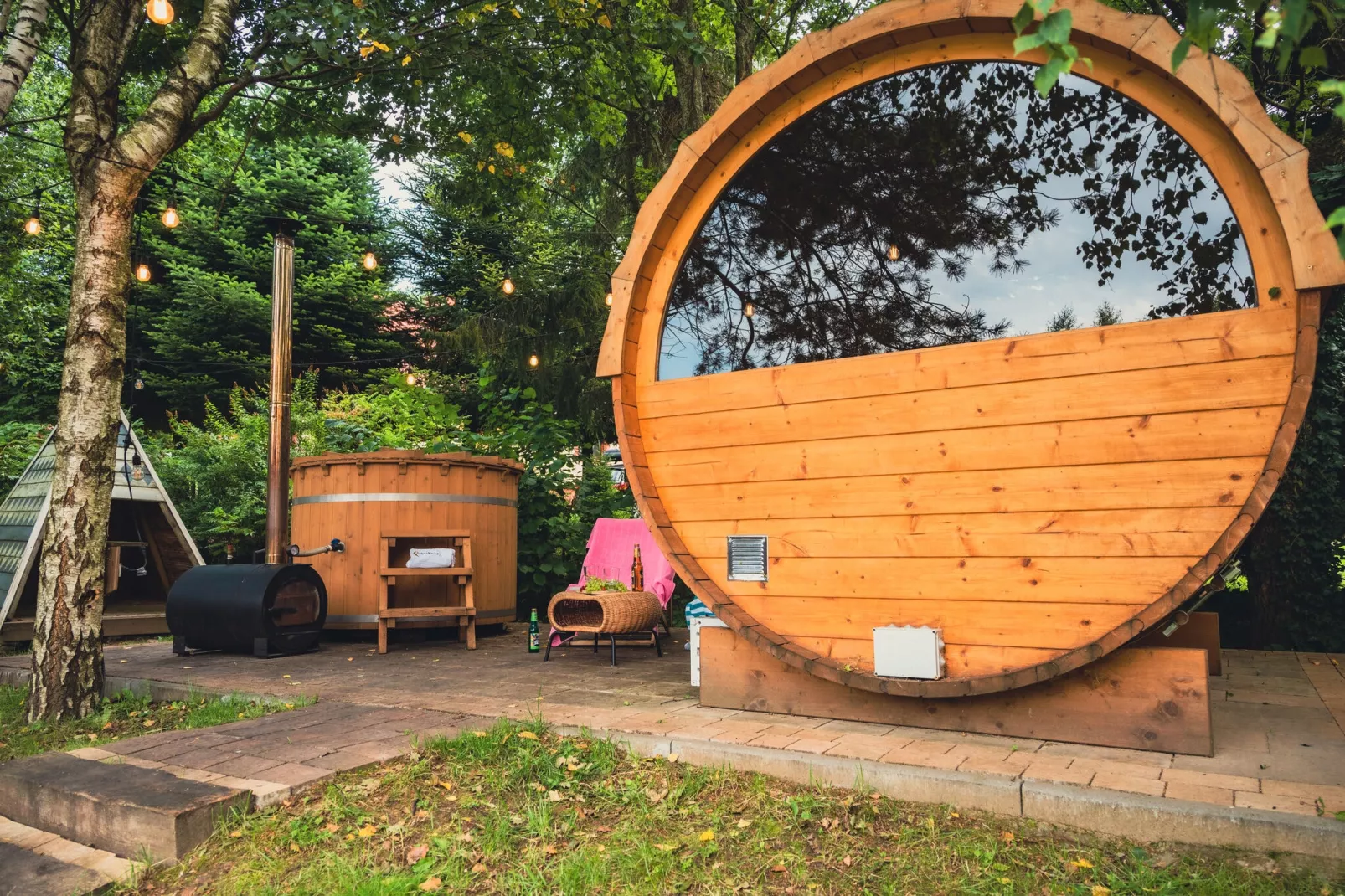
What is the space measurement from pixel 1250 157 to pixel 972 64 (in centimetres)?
108

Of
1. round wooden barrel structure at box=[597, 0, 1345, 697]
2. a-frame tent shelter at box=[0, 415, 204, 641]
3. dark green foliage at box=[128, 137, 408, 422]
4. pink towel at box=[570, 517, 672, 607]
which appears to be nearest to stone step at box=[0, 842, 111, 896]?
round wooden barrel structure at box=[597, 0, 1345, 697]

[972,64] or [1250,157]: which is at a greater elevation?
[972,64]

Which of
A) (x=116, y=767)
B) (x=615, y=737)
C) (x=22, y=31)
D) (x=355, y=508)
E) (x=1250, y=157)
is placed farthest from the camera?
(x=355, y=508)

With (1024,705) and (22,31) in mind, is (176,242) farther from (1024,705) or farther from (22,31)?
(1024,705)

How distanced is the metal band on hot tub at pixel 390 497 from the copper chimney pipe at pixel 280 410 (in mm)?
171

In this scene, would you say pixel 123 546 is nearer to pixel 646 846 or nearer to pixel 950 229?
pixel 646 846

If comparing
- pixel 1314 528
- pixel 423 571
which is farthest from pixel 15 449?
pixel 1314 528

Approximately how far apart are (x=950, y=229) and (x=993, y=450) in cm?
92

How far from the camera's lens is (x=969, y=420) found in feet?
10.5

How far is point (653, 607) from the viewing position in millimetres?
5426

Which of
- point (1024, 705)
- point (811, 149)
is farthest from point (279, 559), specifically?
point (1024, 705)

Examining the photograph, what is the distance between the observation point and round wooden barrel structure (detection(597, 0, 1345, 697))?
275cm

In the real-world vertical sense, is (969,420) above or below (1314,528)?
above

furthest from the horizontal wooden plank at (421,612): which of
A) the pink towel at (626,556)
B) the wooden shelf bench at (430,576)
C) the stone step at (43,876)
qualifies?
the stone step at (43,876)
